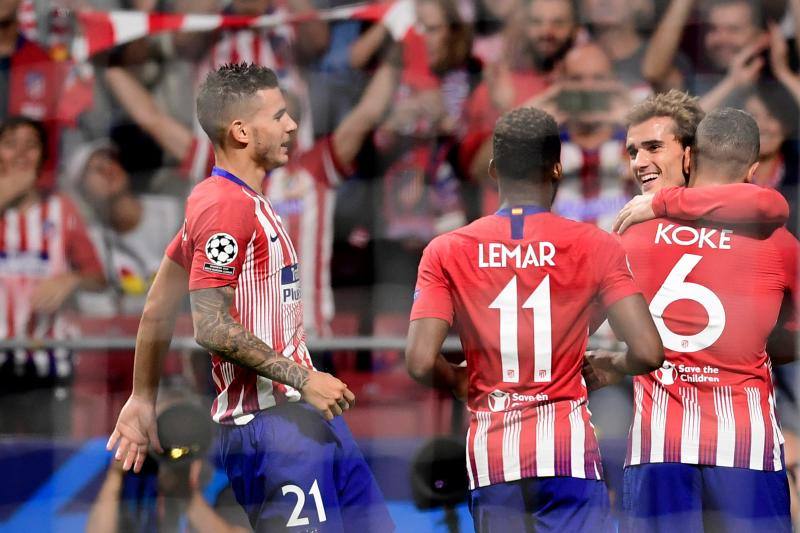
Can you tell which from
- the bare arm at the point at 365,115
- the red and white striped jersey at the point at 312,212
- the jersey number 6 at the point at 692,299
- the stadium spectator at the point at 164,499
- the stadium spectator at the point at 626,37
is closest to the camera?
the jersey number 6 at the point at 692,299

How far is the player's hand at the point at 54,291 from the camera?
140 inches

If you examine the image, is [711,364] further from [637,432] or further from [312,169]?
[312,169]

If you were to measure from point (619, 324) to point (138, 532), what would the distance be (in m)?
1.88

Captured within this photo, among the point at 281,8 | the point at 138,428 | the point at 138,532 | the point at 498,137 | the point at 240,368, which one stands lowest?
the point at 138,532

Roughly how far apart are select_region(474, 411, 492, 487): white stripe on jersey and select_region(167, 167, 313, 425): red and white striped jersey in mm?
400

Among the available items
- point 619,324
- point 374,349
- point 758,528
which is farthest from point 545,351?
point 374,349

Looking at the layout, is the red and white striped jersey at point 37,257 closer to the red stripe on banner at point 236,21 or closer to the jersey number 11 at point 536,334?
the red stripe on banner at point 236,21

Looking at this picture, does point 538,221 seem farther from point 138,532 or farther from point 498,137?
point 138,532

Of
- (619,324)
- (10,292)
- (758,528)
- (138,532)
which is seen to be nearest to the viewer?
(619,324)

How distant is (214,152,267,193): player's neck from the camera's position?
2.30 metres

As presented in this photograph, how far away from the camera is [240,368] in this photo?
2.25 m

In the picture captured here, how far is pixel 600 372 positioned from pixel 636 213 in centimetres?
39

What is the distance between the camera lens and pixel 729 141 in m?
2.37

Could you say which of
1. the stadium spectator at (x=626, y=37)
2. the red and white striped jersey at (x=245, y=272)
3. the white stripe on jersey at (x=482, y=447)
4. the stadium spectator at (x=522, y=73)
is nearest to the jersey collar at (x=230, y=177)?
the red and white striped jersey at (x=245, y=272)
